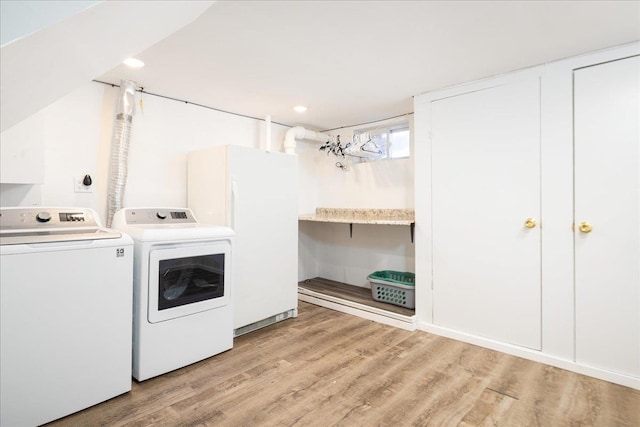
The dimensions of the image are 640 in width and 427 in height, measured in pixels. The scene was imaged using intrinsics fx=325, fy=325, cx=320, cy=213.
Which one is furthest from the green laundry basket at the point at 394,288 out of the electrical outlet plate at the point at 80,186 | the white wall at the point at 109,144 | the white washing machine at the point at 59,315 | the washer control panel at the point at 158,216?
the electrical outlet plate at the point at 80,186

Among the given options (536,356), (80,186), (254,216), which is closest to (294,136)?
(254,216)

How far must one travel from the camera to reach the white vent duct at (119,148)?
2.60 meters

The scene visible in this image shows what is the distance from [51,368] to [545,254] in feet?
10.4

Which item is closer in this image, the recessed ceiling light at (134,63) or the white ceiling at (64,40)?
the white ceiling at (64,40)

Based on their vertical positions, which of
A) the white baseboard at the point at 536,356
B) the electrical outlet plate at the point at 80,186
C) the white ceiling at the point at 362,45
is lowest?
the white baseboard at the point at 536,356

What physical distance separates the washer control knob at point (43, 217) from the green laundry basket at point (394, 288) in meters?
2.78

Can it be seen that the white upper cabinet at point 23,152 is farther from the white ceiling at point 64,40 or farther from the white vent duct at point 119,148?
the white ceiling at point 64,40

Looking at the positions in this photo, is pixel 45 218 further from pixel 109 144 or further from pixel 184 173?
pixel 184 173

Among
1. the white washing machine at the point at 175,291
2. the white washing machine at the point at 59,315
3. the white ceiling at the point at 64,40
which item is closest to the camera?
the white ceiling at the point at 64,40

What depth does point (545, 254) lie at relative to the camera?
238 cm

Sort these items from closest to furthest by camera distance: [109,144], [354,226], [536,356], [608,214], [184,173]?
1. [608,214]
2. [536,356]
3. [109,144]
4. [184,173]
5. [354,226]

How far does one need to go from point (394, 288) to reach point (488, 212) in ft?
4.00

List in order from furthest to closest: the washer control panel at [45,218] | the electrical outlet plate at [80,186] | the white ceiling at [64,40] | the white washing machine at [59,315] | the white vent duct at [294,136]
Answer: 1. the white vent duct at [294,136]
2. the electrical outlet plate at [80,186]
3. the washer control panel at [45,218]
4. the white washing machine at [59,315]
5. the white ceiling at [64,40]

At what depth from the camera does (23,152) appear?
6.59 feet
